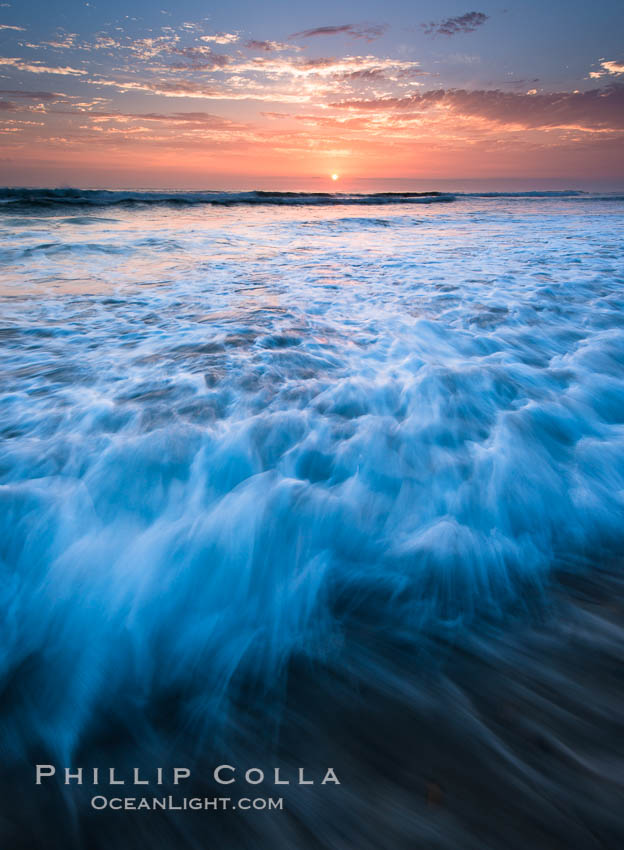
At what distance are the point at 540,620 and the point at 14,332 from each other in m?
4.82

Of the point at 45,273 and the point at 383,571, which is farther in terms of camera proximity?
the point at 45,273

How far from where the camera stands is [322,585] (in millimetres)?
1673

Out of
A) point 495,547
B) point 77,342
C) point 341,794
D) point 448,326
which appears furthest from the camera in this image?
point 448,326

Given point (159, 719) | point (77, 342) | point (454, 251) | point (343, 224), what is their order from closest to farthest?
point (159, 719) → point (77, 342) → point (454, 251) → point (343, 224)

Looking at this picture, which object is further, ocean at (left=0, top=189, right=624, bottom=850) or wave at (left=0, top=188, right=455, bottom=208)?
wave at (left=0, top=188, right=455, bottom=208)

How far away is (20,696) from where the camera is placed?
1.35 m

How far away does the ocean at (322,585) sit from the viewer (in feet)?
3.76

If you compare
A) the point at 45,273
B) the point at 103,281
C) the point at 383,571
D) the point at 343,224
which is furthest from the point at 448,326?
the point at 343,224

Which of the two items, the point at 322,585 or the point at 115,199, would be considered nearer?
the point at 322,585

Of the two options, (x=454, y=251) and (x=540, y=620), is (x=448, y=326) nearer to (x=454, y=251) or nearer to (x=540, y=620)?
(x=540, y=620)

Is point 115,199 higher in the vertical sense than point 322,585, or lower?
higher

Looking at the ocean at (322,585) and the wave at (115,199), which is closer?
the ocean at (322,585)

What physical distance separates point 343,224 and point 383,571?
15455mm

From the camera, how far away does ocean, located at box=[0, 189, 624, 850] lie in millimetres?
1145
